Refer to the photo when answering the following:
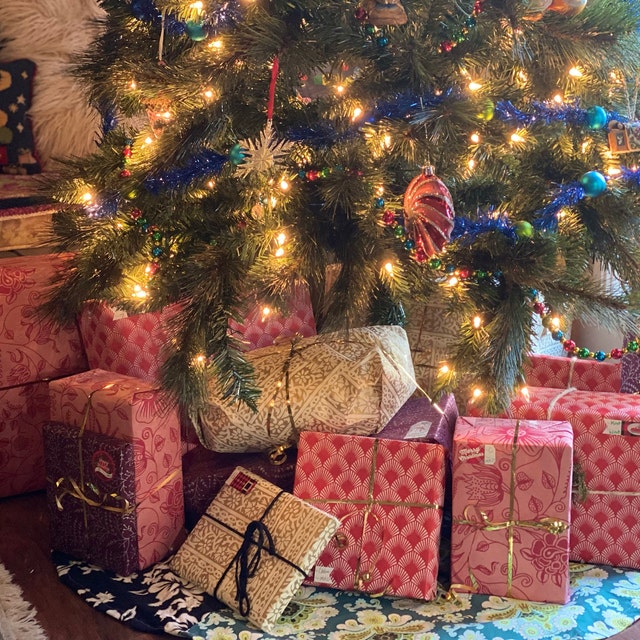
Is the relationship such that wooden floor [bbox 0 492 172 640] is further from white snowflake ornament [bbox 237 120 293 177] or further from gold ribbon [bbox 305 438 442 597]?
white snowflake ornament [bbox 237 120 293 177]

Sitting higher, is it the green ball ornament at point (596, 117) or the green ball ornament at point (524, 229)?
the green ball ornament at point (596, 117)

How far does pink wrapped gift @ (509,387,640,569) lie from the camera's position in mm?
1361

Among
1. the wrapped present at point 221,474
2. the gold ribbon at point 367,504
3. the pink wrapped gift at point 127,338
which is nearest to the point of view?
the gold ribbon at point 367,504

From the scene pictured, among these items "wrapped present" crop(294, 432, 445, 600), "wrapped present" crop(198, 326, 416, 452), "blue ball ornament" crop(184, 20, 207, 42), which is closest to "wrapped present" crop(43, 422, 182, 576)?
"wrapped present" crop(198, 326, 416, 452)

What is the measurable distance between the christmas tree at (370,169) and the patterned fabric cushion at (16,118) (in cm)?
65

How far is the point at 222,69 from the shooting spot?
1155 millimetres

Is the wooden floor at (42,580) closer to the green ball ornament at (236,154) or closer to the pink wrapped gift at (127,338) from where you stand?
the pink wrapped gift at (127,338)

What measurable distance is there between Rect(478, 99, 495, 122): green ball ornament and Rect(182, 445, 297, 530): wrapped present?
0.69m

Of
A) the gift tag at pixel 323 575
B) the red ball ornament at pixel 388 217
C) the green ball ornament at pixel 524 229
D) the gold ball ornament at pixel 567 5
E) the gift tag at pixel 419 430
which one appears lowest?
the gift tag at pixel 323 575

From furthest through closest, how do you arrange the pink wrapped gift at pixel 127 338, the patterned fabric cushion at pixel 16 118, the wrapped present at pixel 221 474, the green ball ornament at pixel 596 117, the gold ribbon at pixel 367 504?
the patterned fabric cushion at pixel 16 118, the pink wrapped gift at pixel 127 338, the wrapped present at pixel 221 474, the gold ribbon at pixel 367 504, the green ball ornament at pixel 596 117

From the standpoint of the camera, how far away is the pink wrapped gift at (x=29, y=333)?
5.29ft

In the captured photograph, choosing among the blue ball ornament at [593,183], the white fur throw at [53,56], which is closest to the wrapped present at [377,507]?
the blue ball ornament at [593,183]

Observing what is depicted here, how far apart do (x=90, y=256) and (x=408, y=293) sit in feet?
1.88

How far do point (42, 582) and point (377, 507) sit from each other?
0.59 metres
